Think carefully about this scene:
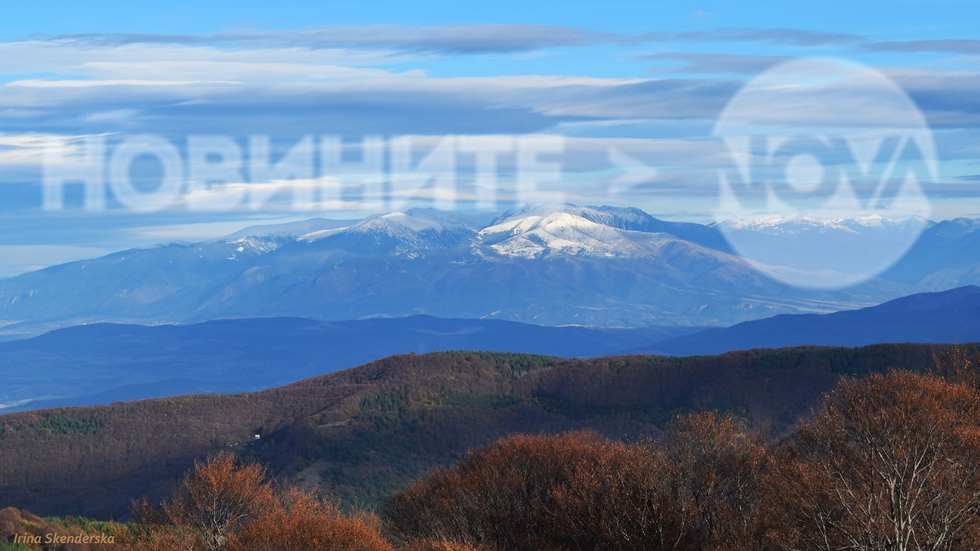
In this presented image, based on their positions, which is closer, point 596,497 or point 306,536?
point 306,536

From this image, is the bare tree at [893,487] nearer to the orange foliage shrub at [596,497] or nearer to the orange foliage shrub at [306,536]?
the orange foliage shrub at [596,497]

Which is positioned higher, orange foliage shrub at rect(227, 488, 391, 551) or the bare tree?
the bare tree

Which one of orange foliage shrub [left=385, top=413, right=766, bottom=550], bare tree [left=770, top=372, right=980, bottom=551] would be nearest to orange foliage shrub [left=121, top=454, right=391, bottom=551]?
orange foliage shrub [left=385, top=413, right=766, bottom=550]

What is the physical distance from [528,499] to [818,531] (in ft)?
86.4

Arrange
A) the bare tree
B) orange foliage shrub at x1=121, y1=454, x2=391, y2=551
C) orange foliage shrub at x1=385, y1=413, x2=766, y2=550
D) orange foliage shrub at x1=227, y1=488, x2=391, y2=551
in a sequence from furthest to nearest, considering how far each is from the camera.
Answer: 1. orange foliage shrub at x1=385, y1=413, x2=766, y2=550
2. orange foliage shrub at x1=121, y1=454, x2=391, y2=551
3. orange foliage shrub at x1=227, y1=488, x2=391, y2=551
4. the bare tree

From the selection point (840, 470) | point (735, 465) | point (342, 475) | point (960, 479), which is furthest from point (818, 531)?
point (342, 475)

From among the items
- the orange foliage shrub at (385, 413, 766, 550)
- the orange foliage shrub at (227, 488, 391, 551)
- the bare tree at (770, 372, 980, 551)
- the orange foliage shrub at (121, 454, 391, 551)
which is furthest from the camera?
the orange foliage shrub at (385, 413, 766, 550)

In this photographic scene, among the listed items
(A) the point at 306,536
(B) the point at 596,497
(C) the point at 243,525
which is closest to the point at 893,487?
(B) the point at 596,497

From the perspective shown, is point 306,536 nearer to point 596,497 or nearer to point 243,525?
point 596,497

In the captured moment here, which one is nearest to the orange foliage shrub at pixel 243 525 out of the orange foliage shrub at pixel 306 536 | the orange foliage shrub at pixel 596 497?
the orange foliage shrub at pixel 306 536

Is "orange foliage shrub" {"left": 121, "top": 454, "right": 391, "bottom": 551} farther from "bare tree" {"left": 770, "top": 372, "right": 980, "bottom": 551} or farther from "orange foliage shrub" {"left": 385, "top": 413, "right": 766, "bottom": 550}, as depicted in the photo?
"bare tree" {"left": 770, "top": 372, "right": 980, "bottom": 551}

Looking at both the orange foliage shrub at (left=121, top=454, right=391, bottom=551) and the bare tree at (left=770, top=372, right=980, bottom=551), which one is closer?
the bare tree at (left=770, top=372, right=980, bottom=551)

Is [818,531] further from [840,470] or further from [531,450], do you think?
[531,450]

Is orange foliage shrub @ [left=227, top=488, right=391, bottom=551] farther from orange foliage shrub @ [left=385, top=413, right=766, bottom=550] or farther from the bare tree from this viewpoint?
the bare tree
